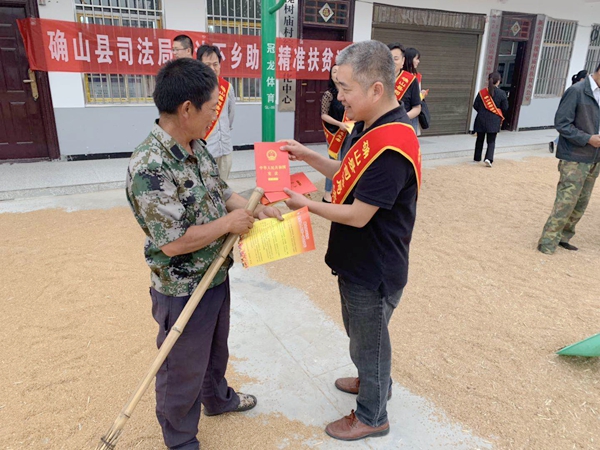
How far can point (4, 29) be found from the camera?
584 centimetres

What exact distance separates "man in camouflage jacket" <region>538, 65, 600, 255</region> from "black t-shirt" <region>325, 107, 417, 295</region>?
2.85m

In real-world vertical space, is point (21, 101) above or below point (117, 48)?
below

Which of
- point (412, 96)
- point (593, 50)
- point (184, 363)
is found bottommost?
point (184, 363)

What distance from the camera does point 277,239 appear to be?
5.36 ft

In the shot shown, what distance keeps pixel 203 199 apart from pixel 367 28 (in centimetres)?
786

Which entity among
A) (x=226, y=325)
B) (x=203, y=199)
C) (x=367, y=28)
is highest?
(x=367, y=28)

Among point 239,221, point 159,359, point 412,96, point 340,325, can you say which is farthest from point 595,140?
point 159,359

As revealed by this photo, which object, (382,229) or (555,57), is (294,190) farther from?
(555,57)

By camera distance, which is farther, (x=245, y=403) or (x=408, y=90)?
(x=408, y=90)

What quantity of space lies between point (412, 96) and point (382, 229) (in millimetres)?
3167

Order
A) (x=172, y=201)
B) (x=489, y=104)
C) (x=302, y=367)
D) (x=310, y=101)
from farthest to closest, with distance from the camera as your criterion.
Result: 1. (x=310, y=101)
2. (x=489, y=104)
3. (x=302, y=367)
4. (x=172, y=201)

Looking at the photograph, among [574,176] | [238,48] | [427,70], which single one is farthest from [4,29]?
[427,70]

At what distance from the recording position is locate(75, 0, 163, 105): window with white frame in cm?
606

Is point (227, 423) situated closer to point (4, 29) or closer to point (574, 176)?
point (574, 176)
